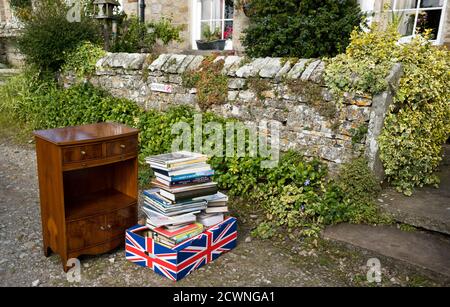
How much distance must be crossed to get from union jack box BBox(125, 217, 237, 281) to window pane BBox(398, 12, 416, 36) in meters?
5.25

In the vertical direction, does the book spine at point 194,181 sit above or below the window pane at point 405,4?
below

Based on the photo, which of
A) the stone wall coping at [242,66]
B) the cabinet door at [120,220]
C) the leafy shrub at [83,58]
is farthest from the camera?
the leafy shrub at [83,58]

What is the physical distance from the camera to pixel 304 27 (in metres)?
5.79

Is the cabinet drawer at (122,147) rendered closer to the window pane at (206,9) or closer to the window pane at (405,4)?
the window pane at (405,4)

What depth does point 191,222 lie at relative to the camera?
10.1 ft

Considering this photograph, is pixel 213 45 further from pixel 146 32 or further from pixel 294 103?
pixel 294 103

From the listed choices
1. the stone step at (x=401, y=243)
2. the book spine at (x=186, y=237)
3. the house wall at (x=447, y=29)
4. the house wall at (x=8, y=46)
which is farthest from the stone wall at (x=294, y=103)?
the house wall at (x=8, y=46)

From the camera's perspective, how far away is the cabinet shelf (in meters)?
2.99

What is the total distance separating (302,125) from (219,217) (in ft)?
5.19

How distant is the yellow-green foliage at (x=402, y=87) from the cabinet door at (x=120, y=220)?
2383 mm

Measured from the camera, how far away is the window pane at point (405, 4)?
21.0ft

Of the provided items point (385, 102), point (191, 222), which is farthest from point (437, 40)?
point (191, 222)

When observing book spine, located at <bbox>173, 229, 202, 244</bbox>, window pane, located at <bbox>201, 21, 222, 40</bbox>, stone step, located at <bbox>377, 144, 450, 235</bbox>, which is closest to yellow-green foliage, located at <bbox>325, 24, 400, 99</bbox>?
stone step, located at <bbox>377, 144, 450, 235</bbox>

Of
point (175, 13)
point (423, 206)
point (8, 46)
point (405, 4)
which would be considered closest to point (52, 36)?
point (175, 13)
